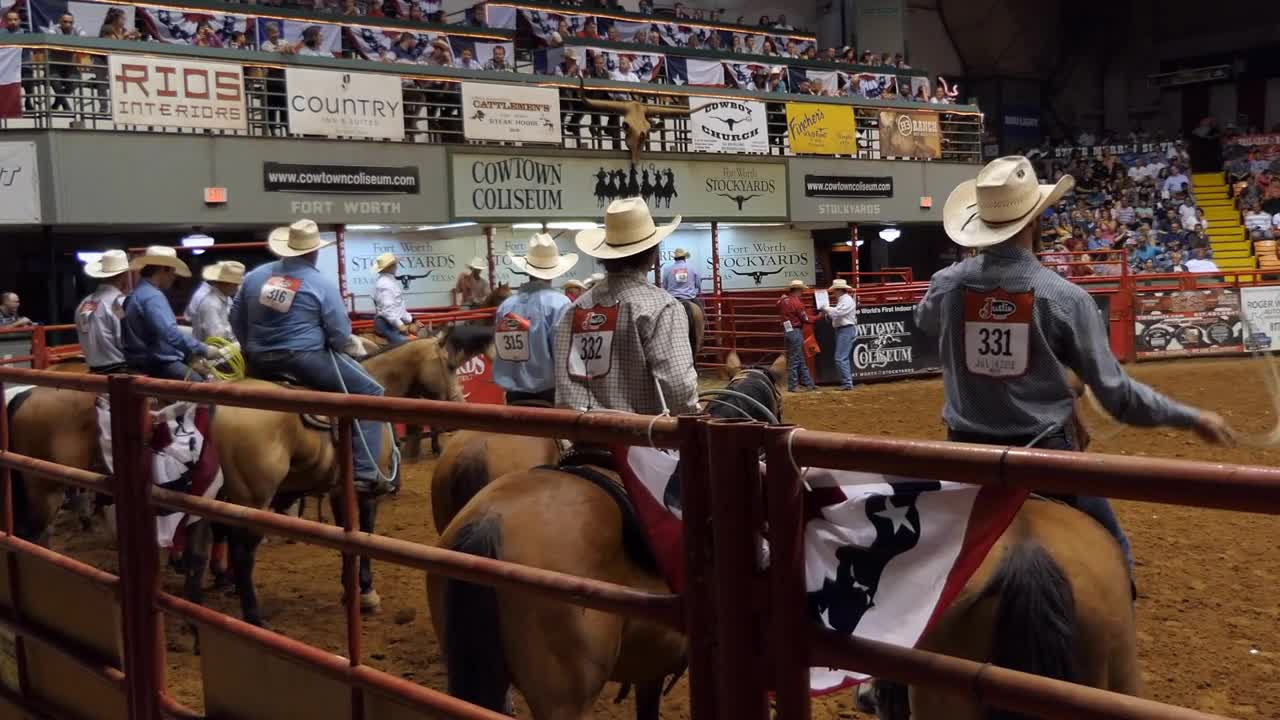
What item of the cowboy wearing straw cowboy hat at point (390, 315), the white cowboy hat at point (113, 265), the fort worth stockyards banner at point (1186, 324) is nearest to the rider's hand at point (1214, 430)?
the white cowboy hat at point (113, 265)

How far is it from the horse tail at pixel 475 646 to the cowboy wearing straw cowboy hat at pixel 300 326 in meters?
3.85

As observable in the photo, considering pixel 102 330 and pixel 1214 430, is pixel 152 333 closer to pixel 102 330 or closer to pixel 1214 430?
pixel 102 330

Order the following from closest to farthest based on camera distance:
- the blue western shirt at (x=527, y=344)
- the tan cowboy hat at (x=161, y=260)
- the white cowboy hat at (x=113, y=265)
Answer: the blue western shirt at (x=527, y=344) → the tan cowboy hat at (x=161, y=260) → the white cowboy hat at (x=113, y=265)

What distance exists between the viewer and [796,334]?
16750 millimetres

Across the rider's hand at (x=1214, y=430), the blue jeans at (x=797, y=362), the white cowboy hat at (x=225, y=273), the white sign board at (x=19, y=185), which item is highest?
the white sign board at (x=19, y=185)

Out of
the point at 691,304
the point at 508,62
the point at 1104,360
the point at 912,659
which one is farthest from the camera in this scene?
the point at 508,62

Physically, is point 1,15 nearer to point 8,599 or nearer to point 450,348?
point 450,348

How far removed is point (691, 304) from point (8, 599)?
2.96 meters

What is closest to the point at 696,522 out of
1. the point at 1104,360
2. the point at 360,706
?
the point at 360,706

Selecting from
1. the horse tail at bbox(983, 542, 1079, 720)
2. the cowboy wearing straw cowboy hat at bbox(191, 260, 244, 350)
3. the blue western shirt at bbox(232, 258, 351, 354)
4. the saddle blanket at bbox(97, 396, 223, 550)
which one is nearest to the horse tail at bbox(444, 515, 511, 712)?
the horse tail at bbox(983, 542, 1079, 720)

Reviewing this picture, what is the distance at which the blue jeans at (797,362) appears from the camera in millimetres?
16734

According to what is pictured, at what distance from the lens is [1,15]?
60.0 ft

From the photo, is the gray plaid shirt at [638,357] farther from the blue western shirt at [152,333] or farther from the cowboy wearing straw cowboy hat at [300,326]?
the blue western shirt at [152,333]

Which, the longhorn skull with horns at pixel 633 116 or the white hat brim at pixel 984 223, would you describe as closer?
the white hat brim at pixel 984 223
